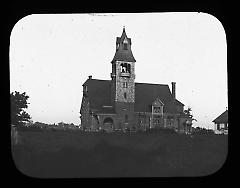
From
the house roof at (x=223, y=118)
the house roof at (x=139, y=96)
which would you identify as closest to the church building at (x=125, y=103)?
the house roof at (x=139, y=96)

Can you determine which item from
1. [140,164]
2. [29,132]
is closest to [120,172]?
[140,164]

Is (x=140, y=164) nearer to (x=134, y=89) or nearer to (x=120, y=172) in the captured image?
(x=120, y=172)

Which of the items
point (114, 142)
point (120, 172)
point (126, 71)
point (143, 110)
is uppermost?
point (126, 71)

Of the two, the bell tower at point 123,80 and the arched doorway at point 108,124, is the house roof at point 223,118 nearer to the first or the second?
the bell tower at point 123,80

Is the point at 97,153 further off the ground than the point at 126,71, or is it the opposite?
the point at 126,71

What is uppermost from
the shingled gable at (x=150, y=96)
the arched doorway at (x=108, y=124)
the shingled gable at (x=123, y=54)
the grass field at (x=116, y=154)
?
the shingled gable at (x=123, y=54)

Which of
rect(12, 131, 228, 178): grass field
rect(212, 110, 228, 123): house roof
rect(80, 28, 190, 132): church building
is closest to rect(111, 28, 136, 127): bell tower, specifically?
rect(80, 28, 190, 132): church building
